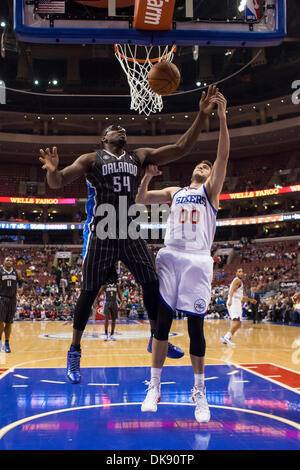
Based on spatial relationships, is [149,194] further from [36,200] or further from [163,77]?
[36,200]

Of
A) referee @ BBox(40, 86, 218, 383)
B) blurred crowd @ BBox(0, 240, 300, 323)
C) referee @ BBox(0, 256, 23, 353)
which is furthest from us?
blurred crowd @ BBox(0, 240, 300, 323)

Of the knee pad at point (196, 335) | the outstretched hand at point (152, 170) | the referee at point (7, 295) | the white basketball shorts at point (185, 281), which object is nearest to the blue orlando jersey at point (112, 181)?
the outstretched hand at point (152, 170)

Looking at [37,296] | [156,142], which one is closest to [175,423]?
[37,296]

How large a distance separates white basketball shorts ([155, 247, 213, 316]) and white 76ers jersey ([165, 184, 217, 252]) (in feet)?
0.39

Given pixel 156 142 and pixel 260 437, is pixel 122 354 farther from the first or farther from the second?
pixel 156 142

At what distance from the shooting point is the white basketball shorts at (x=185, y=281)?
4.07 meters

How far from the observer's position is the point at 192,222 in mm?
4309

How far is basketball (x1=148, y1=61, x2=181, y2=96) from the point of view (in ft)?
15.0

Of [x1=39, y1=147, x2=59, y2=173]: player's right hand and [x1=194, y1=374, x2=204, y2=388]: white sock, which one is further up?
[x1=39, y1=147, x2=59, y2=173]: player's right hand

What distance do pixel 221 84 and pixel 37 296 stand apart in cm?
2061

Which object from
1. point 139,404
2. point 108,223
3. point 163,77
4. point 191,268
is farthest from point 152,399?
point 163,77

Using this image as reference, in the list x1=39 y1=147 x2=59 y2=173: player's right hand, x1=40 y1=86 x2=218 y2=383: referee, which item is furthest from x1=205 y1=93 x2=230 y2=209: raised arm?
x1=39 y1=147 x2=59 y2=173: player's right hand

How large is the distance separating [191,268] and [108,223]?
3.05 feet

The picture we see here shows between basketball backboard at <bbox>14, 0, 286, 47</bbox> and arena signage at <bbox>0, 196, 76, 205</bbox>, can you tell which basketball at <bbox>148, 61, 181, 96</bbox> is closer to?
basketball backboard at <bbox>14, 0, 286, 47</bbox>
